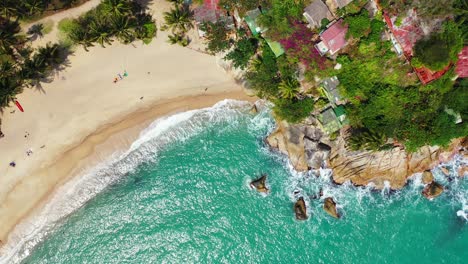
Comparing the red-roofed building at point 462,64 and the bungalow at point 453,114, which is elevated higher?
the red-roofed building at point 462,64

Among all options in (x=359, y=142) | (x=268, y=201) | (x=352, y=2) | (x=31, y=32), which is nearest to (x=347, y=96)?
(x=359, y=142)

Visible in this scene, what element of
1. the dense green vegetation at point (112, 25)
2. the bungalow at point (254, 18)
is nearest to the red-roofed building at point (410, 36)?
the bungalow at point (254, 18)

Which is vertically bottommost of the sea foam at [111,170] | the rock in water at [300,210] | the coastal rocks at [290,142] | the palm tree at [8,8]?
the rock in water at [300,210]

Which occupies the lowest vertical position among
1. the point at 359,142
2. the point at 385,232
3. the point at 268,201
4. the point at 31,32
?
the point at 385,232

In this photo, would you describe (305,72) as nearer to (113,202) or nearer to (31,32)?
(113,202)

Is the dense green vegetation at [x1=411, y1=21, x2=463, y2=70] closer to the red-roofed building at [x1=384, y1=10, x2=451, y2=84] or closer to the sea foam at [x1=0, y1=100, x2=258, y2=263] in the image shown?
the red-roofed building at [x1=384, y1=10, x2=451, y2=84]

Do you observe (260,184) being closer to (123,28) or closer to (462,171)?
(123,28)

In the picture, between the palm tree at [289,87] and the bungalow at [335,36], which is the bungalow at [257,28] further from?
the bungalow at [335,36]
